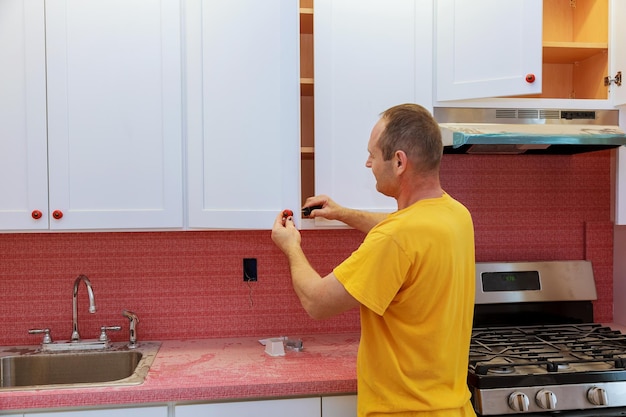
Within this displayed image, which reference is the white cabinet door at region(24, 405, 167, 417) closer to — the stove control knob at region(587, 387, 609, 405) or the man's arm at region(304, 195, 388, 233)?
the man's arm at region(304, 195, 388, 233)

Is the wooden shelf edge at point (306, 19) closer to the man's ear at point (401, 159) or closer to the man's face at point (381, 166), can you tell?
the man's face at point (381, 166)

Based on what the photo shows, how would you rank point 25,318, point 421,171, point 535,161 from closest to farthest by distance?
point 421,171 < point 25,318 < point 535,161

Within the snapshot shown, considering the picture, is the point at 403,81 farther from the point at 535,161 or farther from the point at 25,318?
the point at 25,318

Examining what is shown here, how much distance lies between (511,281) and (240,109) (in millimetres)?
1351

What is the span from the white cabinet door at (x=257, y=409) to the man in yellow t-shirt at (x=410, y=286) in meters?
0.29

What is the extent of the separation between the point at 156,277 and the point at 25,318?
53 cm

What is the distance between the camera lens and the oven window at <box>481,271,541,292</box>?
2475mm

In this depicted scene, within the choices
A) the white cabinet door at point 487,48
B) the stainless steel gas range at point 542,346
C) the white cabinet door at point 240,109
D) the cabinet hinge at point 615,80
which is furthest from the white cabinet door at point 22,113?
the cabinet hinge at point 615,80

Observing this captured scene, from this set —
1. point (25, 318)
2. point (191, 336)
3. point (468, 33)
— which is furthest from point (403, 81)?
point (25, 318)

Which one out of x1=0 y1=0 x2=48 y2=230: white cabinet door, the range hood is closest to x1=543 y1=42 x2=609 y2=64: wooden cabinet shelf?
the range hood

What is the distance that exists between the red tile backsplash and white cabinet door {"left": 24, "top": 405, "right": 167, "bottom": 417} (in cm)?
62

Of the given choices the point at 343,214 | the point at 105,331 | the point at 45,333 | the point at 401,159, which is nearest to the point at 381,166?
the point at 401,159

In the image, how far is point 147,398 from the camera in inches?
70.1

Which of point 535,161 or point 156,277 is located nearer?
point 156,277
